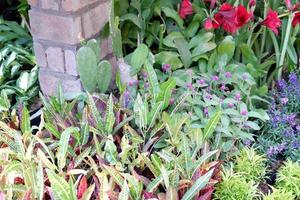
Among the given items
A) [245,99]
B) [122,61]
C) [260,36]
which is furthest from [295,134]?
[122,61]

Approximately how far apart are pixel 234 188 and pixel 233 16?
0.72 m

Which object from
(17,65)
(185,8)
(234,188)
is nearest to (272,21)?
(185,8)

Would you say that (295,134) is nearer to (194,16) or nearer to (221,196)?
(221,196)

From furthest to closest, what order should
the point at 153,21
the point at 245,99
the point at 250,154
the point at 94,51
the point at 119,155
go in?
the point at 153,21
the point at 245,99
the point at 94,51
the point at 250,154
the point at 119,155

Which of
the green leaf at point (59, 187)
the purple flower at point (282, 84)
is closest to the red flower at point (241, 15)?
the purple flower at point (282, 84)

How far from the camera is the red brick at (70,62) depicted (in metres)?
2.10

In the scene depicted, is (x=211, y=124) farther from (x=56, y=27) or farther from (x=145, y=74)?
(x=56, y=27)

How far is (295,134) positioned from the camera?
2105 mm

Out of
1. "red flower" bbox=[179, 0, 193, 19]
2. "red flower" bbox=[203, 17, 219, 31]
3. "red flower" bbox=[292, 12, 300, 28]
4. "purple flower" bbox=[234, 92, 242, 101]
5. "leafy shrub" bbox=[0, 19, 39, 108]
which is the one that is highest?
"red flower" bbox=[179, 0, 193, 19]

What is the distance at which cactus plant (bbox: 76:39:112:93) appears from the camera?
6.50ft

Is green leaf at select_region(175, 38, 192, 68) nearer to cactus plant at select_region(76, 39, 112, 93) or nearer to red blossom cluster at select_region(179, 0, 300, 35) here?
red blossom cluster at select_region(179, 0, 300, 35)

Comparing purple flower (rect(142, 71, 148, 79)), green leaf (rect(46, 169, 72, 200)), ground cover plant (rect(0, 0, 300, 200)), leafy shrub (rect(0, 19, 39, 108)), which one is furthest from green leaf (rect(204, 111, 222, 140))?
leafy shrub (rect(0, 19, 39, 108))

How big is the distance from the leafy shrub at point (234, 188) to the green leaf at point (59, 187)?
1.71ft

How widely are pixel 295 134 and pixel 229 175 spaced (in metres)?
0.44
